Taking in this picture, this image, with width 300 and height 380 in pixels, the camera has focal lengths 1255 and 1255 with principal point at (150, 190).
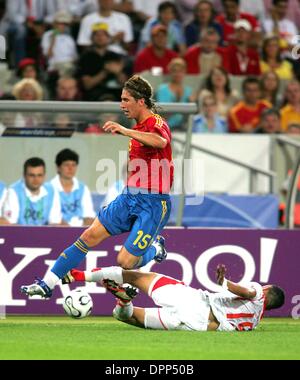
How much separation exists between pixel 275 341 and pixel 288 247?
10.5 ft

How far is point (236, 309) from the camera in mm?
11805

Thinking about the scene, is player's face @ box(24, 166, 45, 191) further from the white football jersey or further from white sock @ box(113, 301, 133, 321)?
the white football jersey

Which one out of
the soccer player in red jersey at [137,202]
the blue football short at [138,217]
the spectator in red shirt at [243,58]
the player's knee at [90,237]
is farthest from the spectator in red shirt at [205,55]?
the player's knee at [90,237]

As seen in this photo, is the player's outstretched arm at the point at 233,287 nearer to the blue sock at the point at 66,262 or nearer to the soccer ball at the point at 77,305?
the soccer ball at the point at 77,305

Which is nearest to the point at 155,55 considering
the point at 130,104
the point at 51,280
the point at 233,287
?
the point at 130,104

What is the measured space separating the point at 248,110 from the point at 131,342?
8.72 meters

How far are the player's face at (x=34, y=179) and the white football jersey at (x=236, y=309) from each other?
10.2 feet

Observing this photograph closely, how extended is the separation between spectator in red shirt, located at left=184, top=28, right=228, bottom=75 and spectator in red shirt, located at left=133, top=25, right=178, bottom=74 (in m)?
0.37

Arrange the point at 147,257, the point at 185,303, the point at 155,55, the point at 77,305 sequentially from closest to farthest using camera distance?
the point at 185,303 → the point at 77,305 → the point at 147,257 → the point at 155,55

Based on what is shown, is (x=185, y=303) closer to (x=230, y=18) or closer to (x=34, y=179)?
(x=34, y=179)

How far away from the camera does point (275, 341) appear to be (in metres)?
11.1

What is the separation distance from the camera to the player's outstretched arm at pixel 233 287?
1127cm


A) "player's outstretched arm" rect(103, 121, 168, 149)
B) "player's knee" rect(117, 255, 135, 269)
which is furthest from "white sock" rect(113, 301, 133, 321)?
"player's outstretched arm" rect(103, 121, 168, 149)

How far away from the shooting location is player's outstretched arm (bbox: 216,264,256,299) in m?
11.3
